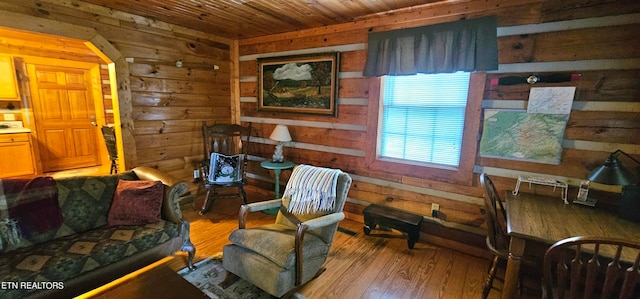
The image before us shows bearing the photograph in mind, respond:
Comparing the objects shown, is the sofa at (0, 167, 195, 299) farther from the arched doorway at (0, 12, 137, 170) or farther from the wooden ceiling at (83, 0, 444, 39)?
the wooden ceiling at (83, 0, 444, 39)

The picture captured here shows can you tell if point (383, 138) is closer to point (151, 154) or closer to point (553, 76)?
point (553, 76)

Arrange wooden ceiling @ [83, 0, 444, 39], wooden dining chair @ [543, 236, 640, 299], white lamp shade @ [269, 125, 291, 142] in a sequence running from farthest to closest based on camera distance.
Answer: white lamp shade @ [269, 125, 291, 142], wooden ceiling @ [83, 0, 444, 39], wooden dining chair @ [543, 236, 640, 299]

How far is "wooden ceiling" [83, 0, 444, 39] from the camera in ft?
8.25

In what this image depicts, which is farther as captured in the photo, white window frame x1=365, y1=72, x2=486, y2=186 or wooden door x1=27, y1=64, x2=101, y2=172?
wooden door x1=27, y1=64, x2=101, y2=172

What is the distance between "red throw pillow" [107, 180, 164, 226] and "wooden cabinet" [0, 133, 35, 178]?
3830mm

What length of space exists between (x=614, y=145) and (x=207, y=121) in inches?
170

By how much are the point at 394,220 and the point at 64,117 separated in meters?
6.22

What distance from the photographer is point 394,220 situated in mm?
2688

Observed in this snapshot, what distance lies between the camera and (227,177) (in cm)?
342

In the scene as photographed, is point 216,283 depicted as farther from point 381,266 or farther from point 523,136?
point 523,136

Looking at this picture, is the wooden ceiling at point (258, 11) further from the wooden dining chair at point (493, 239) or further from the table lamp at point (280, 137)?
→ the wooden dining chair at point (493, 239)

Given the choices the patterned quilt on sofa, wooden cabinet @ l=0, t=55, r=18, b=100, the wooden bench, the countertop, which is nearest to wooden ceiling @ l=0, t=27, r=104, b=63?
wooden cabinet @ l=0, t=55, r=18, b=100

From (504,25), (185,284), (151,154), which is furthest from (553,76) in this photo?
(151,154)

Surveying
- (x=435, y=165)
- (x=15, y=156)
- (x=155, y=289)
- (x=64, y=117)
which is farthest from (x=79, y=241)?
(x=64, y=117)
